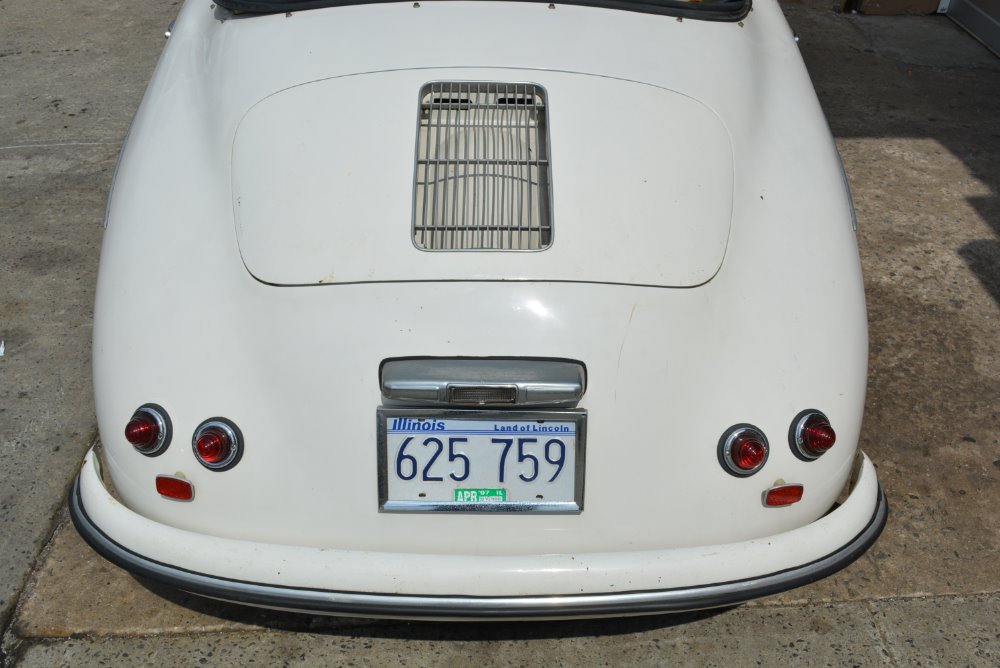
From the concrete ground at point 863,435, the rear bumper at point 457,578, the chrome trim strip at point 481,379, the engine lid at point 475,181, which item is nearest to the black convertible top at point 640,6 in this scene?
the engine lid at point 475,181

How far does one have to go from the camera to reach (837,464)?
7.63 ft

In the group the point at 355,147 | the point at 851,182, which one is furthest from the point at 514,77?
the point at 851,182

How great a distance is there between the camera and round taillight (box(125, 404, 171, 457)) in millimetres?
2236

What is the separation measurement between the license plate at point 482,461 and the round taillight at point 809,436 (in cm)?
50

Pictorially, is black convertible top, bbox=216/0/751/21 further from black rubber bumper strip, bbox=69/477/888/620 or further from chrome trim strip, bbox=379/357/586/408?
black rubber bumper strip, bbox=69/477/888/620

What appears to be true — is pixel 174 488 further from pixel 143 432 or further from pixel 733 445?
pixel 733 445

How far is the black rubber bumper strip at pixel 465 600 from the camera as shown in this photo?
216 cm

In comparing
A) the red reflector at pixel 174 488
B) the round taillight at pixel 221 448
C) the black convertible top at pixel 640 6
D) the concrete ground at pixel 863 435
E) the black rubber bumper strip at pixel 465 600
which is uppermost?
the black convertible top at pixel 640 6

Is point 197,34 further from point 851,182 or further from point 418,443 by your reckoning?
point 851,182

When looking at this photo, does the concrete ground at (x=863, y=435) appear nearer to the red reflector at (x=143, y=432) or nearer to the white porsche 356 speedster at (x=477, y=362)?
the white porsche 356 speedster at (x=477, y=362)

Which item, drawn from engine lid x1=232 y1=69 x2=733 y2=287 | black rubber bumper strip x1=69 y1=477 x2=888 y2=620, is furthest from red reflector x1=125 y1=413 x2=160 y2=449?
engine lid x1=232 y1=69 x2=733 y2=287

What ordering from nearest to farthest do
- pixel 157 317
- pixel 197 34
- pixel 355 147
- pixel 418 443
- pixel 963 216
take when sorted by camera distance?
pixel 418 443 < pixel 157 317 < pixel 355 147 < pixel 197 34 < pixel 963 216

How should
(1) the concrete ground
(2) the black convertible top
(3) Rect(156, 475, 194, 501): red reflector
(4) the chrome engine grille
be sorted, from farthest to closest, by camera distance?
(2) the black convertible top
(1) the concrete ground
(4) the chrome engine grille
(3) Rect(156, 475, 194, 501): red reflector

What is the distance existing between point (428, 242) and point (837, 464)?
1.10m
